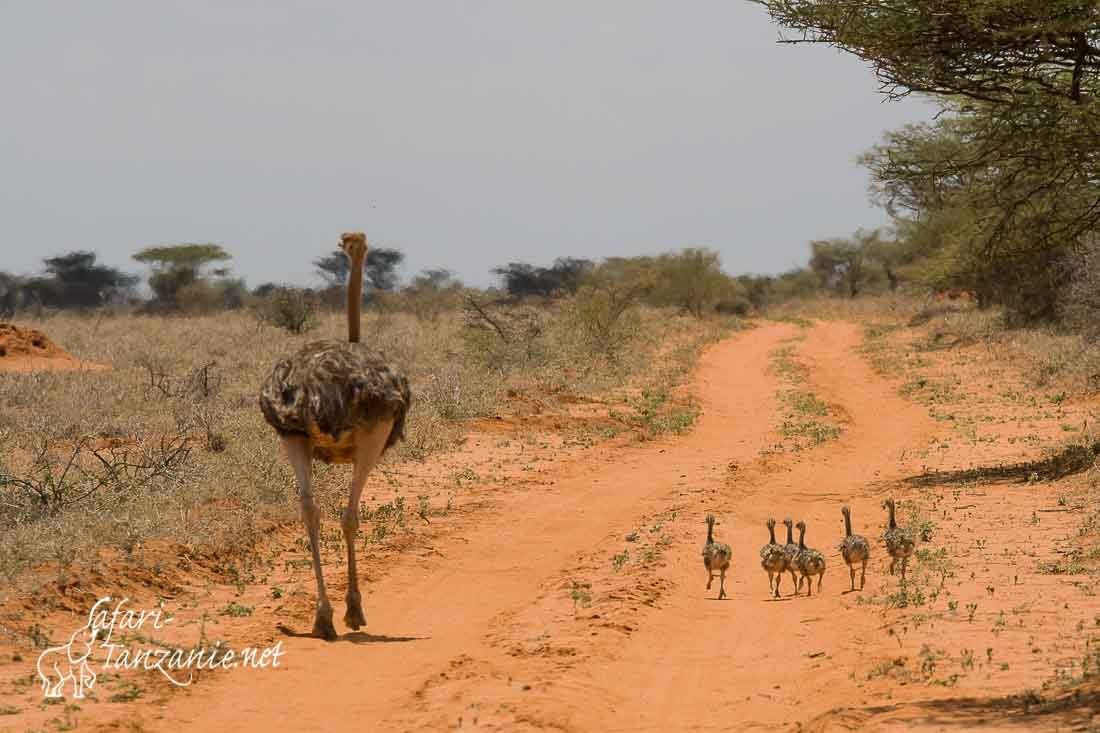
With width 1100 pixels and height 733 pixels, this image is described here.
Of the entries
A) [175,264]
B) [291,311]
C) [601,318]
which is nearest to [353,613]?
[601,318]

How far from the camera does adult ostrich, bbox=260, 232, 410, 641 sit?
7488 millimetres

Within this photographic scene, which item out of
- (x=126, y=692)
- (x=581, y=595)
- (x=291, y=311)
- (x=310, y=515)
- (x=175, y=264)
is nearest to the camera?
(x=126, y=692)

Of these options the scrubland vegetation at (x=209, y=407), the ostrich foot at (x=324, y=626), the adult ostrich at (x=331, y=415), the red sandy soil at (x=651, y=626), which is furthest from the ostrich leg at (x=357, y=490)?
the scrubland vegetation at (x=209, y=407)

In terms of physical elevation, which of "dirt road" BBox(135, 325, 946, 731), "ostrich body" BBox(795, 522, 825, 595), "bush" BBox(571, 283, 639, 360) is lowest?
Answer: "dirt road" BBox(135, 325, 946, 731)

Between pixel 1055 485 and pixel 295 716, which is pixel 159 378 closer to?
pixel 1055 485

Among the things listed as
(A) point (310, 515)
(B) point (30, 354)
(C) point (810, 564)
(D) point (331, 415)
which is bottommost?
(C) point (810, 564)

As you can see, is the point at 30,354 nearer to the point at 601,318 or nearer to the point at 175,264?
the point at 601,318

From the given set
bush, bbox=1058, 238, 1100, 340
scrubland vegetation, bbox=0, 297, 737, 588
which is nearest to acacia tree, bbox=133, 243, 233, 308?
scrubland vegetation, bbox=0, 297, 737, 588

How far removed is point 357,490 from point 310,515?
0.37 m

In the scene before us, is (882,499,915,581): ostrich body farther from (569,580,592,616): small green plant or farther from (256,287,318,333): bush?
(256,287,318,333): bush

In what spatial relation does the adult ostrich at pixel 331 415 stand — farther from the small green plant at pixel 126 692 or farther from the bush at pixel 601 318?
the bush at pixel 601 318

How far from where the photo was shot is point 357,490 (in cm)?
786

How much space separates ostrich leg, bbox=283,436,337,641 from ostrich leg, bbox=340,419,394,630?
20 cm

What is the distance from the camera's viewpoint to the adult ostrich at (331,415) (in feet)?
24.6
